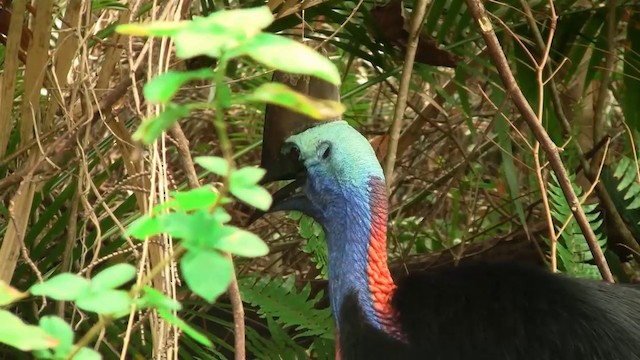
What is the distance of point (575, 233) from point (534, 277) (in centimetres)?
72

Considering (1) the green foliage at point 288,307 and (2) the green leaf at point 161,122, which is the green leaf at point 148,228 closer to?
(2) the green leaf at point 161,122

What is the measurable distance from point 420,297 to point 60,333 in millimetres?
1137

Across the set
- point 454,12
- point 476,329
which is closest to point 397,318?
point 476,329

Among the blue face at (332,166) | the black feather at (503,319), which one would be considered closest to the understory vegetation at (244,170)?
the blue face at (332,166)

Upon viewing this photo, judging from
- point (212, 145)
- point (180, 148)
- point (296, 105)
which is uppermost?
point (296, 105)

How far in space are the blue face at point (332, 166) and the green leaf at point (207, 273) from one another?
4.37 ft

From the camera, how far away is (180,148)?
185 centimetres

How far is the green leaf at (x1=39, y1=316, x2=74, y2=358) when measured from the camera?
0.79 meters

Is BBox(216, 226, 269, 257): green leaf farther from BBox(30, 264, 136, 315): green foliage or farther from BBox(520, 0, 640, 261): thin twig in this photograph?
BBox(520, 0, 640, 261): thin twig

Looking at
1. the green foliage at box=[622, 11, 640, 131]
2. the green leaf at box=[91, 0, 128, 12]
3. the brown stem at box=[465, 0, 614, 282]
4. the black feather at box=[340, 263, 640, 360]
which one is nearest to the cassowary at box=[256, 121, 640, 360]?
the black feather at box=[340, 263, 640, 360]

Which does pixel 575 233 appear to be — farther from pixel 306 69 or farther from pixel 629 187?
pixel 306 69

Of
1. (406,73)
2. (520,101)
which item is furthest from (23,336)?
(406,73)

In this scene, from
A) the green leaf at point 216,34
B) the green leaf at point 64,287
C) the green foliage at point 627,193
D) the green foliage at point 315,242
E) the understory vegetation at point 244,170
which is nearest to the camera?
the green leaf at point 216,34

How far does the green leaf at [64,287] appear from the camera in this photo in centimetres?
79
